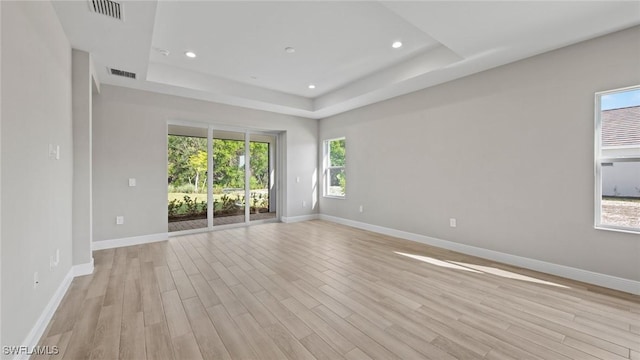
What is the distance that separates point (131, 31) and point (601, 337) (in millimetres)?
4944

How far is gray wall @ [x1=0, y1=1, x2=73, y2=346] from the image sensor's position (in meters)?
1.54

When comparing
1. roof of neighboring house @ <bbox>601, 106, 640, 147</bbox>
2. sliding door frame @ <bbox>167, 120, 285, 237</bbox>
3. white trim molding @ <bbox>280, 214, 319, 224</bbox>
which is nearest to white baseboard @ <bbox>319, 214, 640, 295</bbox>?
roof of neighboring house @ <bbox>601, 106, 640, 147</bbox>

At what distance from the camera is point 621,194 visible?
8.92 ft

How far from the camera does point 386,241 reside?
4.56 metres

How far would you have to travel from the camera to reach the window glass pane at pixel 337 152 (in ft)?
20.6

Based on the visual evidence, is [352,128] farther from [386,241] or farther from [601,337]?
[601,337]

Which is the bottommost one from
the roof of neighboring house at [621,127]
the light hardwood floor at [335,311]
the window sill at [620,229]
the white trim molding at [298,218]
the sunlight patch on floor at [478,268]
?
the light hardwood floor at [335,311]

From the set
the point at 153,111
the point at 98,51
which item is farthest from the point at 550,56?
the point at 153,111

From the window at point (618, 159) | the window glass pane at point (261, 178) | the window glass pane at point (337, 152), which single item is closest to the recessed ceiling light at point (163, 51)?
the window glass pane at point (261, 178)

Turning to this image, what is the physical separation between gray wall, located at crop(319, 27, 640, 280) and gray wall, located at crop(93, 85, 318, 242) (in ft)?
13.0

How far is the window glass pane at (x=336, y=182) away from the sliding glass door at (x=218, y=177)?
1.44m

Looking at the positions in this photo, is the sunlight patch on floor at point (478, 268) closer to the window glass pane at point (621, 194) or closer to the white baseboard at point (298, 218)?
the window glass pane at point (621, 194)

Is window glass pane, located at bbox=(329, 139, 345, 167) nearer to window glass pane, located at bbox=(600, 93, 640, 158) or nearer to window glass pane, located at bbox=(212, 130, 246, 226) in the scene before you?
window glass pane, located at bbox=(212, 130, 246, 226)

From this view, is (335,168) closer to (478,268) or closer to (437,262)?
(437,262)
